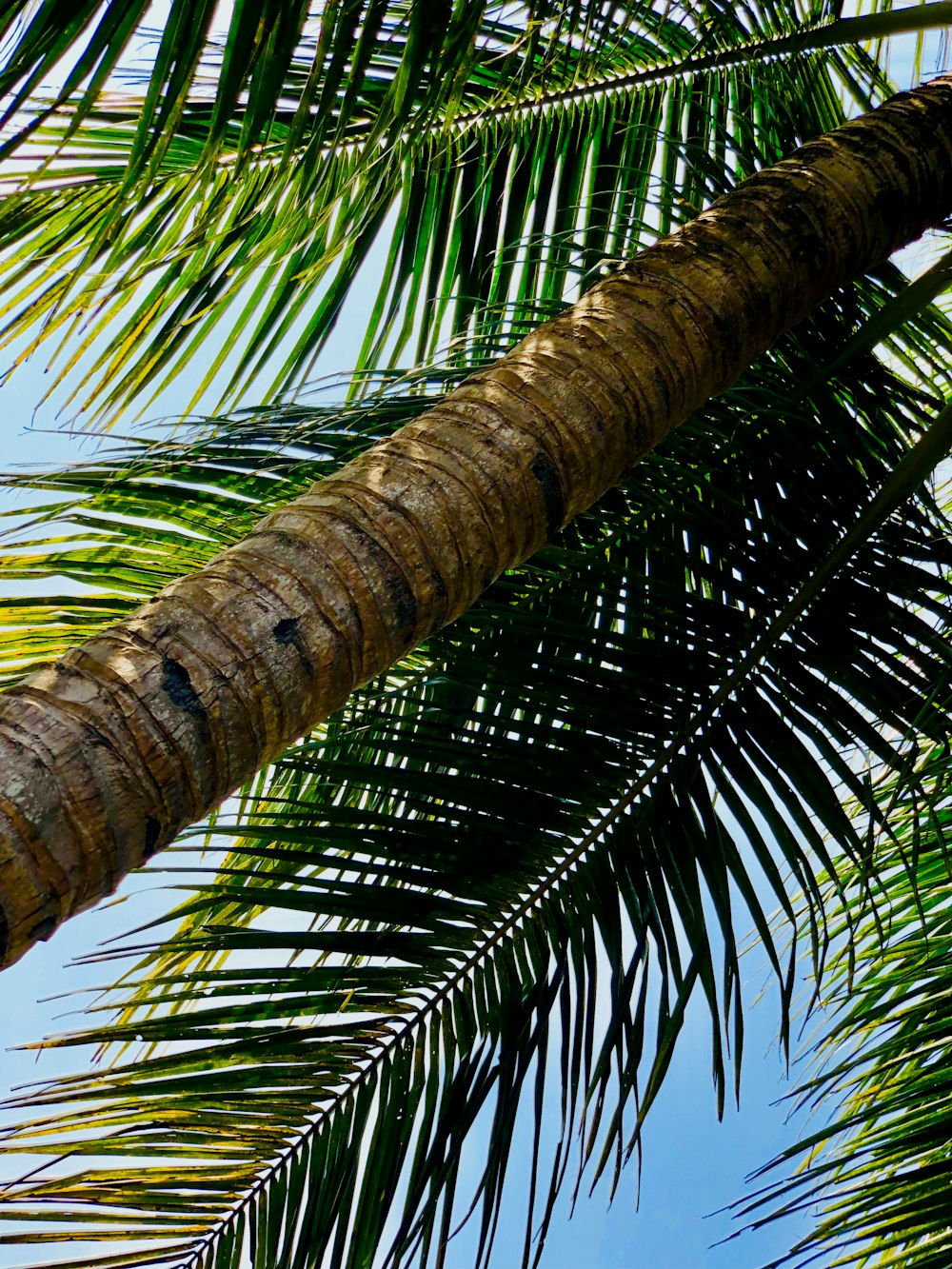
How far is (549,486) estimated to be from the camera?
4.91ft

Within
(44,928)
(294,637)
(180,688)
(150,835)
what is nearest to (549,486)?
(294,637)

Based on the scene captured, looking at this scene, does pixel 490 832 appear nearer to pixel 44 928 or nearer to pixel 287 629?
pixel 287 629

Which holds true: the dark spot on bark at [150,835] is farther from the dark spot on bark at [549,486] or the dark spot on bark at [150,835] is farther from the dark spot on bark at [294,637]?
the dark spot on bark at [549,486]

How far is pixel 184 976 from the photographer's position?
1432 millimetres

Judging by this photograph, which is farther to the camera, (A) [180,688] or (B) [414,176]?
(B) [414,176]

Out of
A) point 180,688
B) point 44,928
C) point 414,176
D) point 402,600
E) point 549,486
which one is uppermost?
point 414,176

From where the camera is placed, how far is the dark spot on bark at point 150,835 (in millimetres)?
1055

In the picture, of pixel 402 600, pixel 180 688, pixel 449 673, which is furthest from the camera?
pixel 449 673

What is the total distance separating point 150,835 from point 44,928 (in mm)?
130

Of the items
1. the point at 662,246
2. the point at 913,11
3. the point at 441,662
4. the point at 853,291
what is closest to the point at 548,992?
the point at 441,662

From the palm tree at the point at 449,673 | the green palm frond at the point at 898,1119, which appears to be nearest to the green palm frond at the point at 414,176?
the palm tree at the point at 449,673

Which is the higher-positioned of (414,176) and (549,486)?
(414,176)

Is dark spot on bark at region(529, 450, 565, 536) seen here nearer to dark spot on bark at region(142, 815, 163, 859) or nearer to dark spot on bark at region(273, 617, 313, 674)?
dark spot on bark at region(273, 617, 313, 674)

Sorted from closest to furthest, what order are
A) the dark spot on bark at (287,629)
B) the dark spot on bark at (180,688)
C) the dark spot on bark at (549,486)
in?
1. the dark spot on bark at (180,688)
2. the dark spot on bark at (287,629)
3. the dark spot on bark at (549,486)
